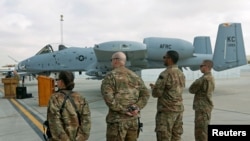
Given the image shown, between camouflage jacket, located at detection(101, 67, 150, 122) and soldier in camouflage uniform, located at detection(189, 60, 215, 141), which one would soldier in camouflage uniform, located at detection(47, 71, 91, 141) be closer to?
camouflage jacket, located at detection(101, 67, 150, 122)

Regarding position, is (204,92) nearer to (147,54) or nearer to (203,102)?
(203,102)

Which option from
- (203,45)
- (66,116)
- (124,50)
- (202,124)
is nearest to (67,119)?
(66,116)

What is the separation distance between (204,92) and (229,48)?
1228cm

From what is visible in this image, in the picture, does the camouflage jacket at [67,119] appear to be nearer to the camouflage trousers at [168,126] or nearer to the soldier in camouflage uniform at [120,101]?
the soldier in camouflage uniform at [120,101]

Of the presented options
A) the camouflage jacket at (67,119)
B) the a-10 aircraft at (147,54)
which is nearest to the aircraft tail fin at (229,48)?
the a-10 aircraft at (147,54)

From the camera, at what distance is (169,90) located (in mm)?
4789

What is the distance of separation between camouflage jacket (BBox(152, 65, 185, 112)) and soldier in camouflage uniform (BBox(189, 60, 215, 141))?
878 millimetres

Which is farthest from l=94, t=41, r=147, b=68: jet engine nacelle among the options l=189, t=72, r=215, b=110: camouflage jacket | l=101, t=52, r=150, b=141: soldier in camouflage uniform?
l=101, t=52, r=150, b=141: soldier in camouflage uniform

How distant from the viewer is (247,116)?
906 centimetres

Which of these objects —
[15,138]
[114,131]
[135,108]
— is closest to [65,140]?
[114,131]

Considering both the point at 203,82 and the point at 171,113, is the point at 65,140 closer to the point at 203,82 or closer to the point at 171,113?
the point at 171,113

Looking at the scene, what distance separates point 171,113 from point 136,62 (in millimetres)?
12351

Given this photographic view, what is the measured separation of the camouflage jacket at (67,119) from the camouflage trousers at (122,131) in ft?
1.54

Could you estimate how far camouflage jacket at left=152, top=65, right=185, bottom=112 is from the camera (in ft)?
15.5
